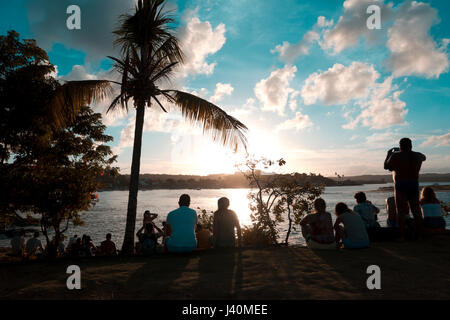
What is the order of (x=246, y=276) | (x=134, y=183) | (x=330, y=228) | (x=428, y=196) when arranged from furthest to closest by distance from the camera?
1. (x=134, y=183)
2. (x=428, y=196)
3. (x=330, y=228)
4. (x=246, y=276)

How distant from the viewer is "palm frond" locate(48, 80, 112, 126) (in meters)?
7.50

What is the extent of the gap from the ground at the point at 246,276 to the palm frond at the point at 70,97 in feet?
14.6

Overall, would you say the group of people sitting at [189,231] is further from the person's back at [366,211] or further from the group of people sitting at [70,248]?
the person's back at [366,211]

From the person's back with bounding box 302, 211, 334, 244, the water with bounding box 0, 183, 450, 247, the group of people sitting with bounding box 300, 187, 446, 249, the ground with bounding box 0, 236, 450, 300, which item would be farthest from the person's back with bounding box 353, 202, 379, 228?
the water with bounding box 0, 183, 450, 247

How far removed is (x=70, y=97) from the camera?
7500mm

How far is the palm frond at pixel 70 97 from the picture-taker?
7500 millimetres

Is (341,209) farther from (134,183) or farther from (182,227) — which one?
(134,183)

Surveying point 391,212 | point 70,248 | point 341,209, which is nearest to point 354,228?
point 341,209

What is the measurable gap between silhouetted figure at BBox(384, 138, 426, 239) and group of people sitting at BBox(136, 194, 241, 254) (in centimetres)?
390

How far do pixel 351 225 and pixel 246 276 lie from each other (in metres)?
3.01

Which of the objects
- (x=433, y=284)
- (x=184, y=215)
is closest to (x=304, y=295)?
(x=433, y=284)

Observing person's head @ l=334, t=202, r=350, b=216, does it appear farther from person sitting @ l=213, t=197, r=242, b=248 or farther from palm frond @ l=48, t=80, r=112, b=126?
palm frond @ l=48, t=80, r=112, b=126

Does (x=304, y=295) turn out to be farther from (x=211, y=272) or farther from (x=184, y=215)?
(x=184, y=215)

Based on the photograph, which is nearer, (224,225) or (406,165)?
(406,165)
